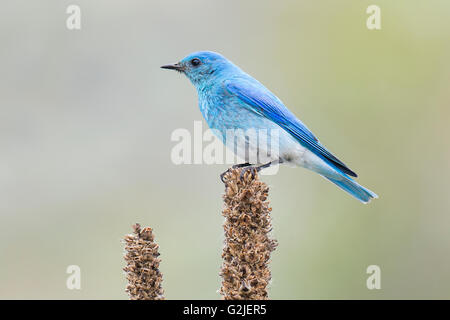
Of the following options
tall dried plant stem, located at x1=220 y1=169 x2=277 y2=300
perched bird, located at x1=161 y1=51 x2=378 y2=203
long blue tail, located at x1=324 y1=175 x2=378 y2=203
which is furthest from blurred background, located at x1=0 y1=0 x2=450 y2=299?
tall dried plant stem, located at x1=220 y1=169 x2=277 y2=300

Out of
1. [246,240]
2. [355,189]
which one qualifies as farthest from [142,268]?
[355,189]

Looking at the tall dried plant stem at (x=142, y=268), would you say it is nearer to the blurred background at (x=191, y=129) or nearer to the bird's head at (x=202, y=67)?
the bird's head at (x=202, y=67)

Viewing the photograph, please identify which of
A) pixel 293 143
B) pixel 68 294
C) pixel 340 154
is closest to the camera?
pixel 293 143

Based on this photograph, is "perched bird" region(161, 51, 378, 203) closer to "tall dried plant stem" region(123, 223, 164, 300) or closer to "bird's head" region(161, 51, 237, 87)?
"bird's head" region(161, 51, 237, 87)

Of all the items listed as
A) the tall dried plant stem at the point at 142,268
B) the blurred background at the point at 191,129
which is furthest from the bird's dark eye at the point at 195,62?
the tall dried plant stem at the point at 142,268

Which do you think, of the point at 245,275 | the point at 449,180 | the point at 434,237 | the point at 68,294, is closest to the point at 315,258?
the point at 434,237

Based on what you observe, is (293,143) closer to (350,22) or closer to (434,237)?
(434,237)

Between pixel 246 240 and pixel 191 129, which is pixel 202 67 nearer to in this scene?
pixel 191 129
